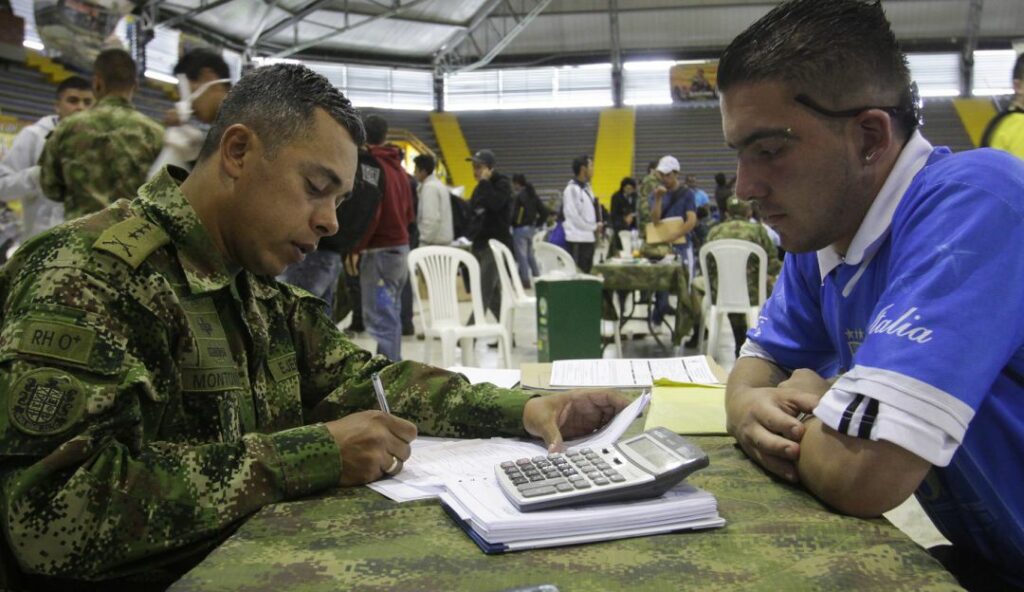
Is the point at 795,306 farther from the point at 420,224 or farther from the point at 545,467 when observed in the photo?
the point at 420,224

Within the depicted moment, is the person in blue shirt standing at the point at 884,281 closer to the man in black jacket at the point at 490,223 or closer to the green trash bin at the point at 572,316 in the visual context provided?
the green trash bin at the point at 572,316

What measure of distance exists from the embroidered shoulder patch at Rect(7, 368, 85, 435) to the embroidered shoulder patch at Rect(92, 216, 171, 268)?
184mm

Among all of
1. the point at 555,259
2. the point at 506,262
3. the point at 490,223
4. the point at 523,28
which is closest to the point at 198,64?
the point at 506,262

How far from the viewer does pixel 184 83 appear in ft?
8.79

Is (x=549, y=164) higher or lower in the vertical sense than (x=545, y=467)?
higher

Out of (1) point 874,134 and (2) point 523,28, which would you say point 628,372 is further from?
(2) point 523,28

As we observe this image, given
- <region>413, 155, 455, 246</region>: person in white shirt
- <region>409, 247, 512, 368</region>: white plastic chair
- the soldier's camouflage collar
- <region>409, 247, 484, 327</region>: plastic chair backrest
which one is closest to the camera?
the soldier's camouflage collar

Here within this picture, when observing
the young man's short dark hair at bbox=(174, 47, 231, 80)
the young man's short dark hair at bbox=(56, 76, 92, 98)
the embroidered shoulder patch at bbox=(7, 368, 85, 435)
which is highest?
the young man's short dark hair at bbox=(56, 76, 92, 98)

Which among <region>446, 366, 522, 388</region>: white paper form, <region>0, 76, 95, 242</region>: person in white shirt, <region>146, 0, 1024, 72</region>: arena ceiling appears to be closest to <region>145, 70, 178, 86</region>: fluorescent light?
<region>146, 0, 1024, 72</region>: arena ceiling

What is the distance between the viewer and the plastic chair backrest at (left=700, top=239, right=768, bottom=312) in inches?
199

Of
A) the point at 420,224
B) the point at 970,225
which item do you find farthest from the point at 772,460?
the point at 420,224

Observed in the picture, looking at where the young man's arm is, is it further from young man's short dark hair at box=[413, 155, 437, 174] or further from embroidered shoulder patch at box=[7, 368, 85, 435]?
young man's short dark hair at box=[413, 155, 437, 174]

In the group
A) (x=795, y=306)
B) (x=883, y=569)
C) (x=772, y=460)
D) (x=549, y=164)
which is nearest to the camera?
(x=883, y=569)

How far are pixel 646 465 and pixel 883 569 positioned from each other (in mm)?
253
